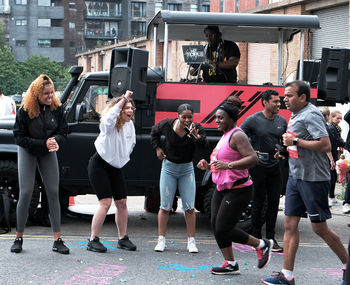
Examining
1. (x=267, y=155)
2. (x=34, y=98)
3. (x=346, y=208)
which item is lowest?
(x=346, y=208)

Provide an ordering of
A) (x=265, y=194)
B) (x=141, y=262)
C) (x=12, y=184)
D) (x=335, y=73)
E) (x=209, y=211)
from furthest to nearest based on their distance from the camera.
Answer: (x=335, y=73), (x=12, y=184), (x=209, y=211), (x=265, y=194), (x=141, y=262)

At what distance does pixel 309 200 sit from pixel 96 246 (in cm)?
266

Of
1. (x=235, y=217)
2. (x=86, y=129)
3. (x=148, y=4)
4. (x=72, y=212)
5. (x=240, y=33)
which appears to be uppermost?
(x=148, y=4)

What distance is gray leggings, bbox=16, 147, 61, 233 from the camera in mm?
7242

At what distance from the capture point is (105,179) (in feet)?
24.4


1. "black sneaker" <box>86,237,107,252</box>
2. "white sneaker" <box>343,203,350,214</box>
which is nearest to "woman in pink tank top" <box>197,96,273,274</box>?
"black sneaker" <box>86,237,107,252</box>

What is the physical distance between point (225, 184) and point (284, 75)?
3553 mm

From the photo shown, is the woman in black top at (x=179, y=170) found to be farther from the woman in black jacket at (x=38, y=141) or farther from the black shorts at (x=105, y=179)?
the woman in black jacket at (x=38, y=141)

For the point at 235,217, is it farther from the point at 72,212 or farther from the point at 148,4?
the point at 148,4

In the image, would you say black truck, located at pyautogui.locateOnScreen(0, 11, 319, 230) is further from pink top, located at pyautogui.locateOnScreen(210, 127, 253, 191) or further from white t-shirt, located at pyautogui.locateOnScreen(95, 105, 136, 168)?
pink top, located at pyautogui.locateOnScreen(210, 127, 253, 191)

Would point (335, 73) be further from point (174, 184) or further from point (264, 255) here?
point (264, 255)

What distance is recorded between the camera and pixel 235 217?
20.6 ft

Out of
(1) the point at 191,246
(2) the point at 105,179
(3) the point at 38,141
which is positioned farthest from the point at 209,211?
(3) the point at 38,141

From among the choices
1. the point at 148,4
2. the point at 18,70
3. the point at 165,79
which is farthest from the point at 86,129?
the point at 148,4
